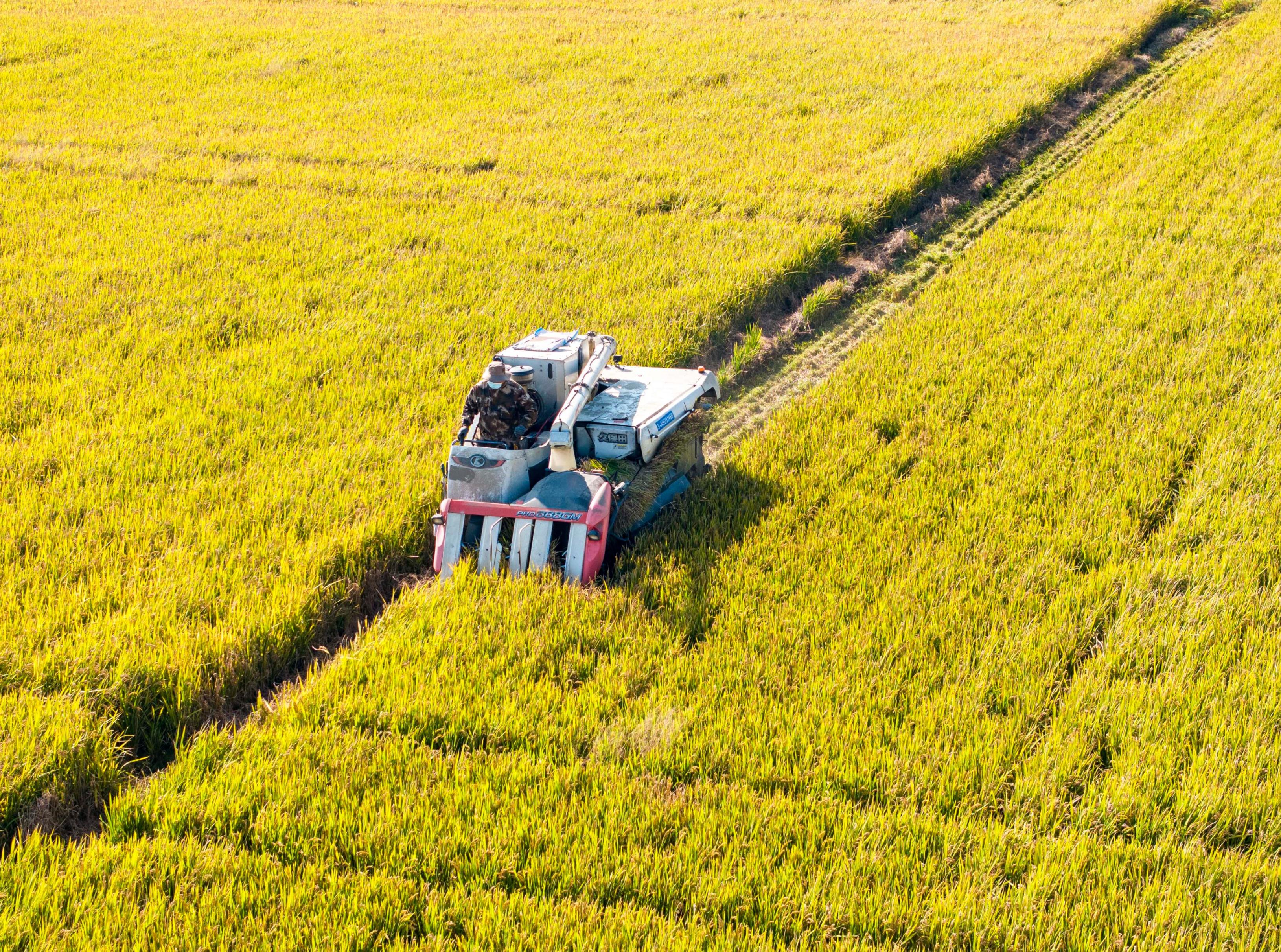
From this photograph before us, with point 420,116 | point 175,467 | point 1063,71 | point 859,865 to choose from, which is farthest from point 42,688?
point 1063,71

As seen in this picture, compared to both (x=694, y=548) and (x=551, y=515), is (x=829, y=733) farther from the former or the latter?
(x=551, y=515)

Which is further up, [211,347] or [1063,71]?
[1063,71]

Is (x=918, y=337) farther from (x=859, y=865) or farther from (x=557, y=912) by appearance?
(x=557, y=912)

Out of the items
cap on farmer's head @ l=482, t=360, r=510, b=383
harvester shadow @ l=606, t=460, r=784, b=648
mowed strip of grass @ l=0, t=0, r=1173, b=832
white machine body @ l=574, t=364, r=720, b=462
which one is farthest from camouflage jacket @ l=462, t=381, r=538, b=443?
harvester shadow @ l=606, t=460, r=784, b=648

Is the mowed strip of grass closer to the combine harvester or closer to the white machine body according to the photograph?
the combine harvester

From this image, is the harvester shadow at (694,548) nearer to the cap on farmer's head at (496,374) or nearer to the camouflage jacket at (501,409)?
the camouflage jacket at (501,409)

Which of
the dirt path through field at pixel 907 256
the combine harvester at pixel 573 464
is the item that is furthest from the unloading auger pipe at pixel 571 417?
the dirt path through field at pixel 907 256
